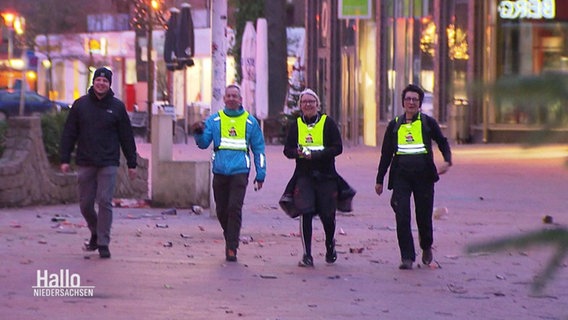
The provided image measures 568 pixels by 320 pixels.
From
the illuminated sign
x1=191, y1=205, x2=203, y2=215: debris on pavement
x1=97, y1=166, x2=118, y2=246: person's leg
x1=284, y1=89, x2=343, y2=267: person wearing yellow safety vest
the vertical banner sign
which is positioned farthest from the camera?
the vertical banner sign

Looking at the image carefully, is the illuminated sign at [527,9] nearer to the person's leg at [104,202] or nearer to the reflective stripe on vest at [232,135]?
the reflective stripe on vest at [232,135]

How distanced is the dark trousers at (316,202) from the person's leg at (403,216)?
1.88ft

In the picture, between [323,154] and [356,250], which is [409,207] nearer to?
[323,154]

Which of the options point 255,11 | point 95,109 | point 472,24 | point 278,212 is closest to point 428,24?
point 472,24

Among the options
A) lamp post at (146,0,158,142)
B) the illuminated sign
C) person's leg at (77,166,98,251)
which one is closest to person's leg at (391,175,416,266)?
person's leg at (77,166,98,251)

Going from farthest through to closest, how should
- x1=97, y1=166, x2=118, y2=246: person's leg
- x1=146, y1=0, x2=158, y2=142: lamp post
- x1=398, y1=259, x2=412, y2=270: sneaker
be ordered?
x1=146, y1=0, x2=158, y2=142: lamp post < x1=97, y1=166, x2=118, y2=246: person's leg < x1=398, y1=259, x2=412, y2=270: sneaker

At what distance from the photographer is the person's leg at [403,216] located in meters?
10.8

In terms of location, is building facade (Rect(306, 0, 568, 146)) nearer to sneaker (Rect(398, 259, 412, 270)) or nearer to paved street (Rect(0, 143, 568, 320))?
paved street (Rect(0, 143, 568, 320))

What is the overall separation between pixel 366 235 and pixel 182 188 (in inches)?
139

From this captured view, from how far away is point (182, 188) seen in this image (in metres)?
16.3

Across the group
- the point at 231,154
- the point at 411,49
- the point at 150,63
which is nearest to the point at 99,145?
the point at 231,154

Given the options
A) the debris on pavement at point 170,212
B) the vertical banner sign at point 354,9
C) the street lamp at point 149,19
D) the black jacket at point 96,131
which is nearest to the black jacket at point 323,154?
the black jacket at point 96,131

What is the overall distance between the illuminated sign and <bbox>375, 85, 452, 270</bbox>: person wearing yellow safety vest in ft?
63.5

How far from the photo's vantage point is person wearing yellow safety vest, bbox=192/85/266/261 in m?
11.1
